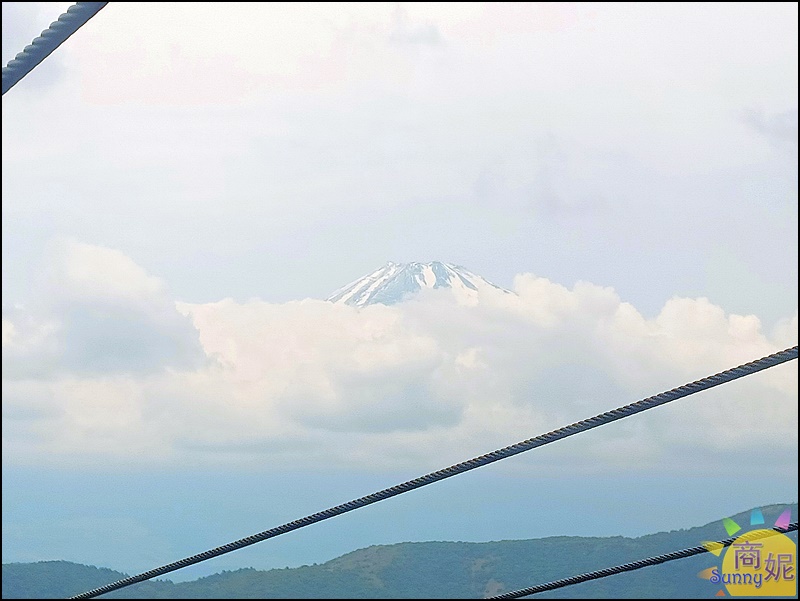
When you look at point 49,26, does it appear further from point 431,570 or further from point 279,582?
point 431,570

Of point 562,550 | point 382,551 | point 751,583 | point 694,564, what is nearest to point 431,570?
point 382,551

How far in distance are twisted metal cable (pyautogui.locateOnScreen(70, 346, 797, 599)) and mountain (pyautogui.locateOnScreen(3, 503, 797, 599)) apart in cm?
12948

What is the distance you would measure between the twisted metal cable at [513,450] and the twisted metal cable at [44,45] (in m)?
1.95

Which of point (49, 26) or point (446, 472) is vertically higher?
point (49, 26)

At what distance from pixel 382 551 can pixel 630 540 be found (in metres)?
40.5

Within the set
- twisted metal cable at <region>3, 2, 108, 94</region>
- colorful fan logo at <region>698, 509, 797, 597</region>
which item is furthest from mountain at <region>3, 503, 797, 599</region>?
twisted metal cable at <region>3, 2, 108, 94</region>

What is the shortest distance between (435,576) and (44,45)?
501 ft

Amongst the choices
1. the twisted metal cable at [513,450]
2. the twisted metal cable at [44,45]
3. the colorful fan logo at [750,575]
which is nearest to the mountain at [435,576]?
the colorful fan logo at [750,575]

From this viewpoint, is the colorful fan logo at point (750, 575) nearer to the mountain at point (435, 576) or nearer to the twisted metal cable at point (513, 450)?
the twisted metal cable at point (513, 450)

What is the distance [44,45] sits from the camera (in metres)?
1.83

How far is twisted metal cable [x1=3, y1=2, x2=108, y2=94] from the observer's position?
1.76 meters

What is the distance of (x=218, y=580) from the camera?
143000mm

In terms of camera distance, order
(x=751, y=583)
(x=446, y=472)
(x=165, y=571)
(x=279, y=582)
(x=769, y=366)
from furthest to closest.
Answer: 1. (x=279, y=582)
2. (x=751, y=583)
3. (x=165, y=571)
4. (x=446, y=472)
5. (x=769, y=366)

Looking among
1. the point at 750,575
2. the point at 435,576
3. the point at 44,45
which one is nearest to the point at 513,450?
the point at 44,45
